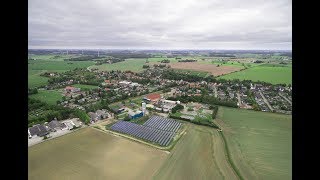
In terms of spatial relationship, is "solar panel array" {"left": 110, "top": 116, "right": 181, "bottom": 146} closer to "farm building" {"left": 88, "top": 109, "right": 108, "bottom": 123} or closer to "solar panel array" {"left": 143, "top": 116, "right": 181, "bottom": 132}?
"solar panel array" {"left": 143, "top": 116, "right": 181, "bottom": 132}

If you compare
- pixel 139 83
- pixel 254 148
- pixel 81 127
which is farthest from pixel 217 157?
pixel 139 83

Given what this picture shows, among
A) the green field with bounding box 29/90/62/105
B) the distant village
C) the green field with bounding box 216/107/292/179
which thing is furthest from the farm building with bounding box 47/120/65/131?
the green field with bounding box 216/107/292/179

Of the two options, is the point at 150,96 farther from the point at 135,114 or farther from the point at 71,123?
the point at 71,123

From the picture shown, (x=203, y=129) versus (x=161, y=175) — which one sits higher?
(x=203, y=129)

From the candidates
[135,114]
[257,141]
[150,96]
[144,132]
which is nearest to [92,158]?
[144,132]
